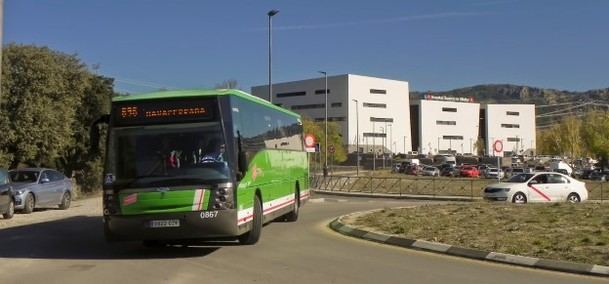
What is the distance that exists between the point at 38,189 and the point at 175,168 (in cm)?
1362

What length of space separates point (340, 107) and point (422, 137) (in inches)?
1012

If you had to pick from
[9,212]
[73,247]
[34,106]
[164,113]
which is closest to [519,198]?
[9,212]

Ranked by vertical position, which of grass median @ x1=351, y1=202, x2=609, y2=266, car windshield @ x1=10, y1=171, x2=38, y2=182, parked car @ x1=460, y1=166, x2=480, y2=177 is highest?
car windshield @ x1=10, y1=171, x2=38, y2=182

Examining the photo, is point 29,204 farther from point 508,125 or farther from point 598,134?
point 508,125

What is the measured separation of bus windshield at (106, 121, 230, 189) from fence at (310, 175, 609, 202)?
92.3 feet

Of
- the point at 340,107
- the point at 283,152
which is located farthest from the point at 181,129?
the point at 340,107

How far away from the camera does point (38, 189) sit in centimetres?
2353

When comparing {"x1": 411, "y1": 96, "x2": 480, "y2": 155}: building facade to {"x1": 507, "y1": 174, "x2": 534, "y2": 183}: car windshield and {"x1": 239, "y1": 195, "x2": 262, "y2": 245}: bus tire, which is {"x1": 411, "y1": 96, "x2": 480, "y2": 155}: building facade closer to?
{"x1": 507, "y1": 174, "x2": 534, "y2": 183}: car windshield

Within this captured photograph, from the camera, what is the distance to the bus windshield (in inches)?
464

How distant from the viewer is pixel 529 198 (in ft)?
90.2

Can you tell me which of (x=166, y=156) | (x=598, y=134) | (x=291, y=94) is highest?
(x=291, y=94)

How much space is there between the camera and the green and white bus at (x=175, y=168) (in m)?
11.8

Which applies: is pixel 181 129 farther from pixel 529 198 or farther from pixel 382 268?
pixel 529 198

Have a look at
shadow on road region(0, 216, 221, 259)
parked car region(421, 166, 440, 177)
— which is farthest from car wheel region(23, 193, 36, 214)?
parked car region(421, 166, 440, 177)
